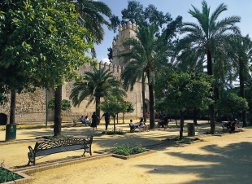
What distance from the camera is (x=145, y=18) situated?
48844mm

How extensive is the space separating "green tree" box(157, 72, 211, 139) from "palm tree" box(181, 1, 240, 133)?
4.60 metres

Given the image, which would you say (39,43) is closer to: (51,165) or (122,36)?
(51,165)

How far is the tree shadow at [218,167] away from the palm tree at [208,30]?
320 inches

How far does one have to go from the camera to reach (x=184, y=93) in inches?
564

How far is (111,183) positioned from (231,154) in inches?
249

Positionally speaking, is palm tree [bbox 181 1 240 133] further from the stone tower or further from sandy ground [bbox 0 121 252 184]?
the stone tower

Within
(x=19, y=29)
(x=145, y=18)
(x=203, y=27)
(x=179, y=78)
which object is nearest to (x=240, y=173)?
(x=19, y=29)

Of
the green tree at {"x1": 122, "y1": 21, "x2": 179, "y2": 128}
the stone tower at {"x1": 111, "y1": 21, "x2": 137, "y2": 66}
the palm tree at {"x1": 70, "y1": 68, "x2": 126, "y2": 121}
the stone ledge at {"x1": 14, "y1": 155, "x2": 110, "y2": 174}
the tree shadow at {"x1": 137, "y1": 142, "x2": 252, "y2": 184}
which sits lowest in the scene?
the tree shadow at {"x1": 137, "y1": 142, "x2": 252, "y2": 184}

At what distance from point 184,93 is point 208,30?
6645mm

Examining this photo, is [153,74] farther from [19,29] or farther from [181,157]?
[19,29]

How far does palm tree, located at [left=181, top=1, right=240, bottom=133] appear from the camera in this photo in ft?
61.1

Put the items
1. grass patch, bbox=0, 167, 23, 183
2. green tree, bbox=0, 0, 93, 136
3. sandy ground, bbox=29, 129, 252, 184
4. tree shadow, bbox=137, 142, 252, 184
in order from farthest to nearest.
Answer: tree shadow, bbox=137, 142, 252, 184
sandy ground, bbox=29, 129, 252, 184
grass patch, bbox=0, 167, 23, 183
green tree, bbox=0, 0, 93, 136

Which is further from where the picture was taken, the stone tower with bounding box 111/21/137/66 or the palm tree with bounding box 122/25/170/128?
the stone tower with bounding box 111/21/137/66

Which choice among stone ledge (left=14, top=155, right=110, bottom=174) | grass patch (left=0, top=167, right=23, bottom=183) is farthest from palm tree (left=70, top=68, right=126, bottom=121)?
grass patch (left=0, top=167, right=23, bottom=183)
